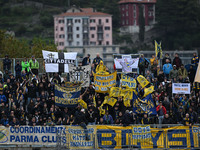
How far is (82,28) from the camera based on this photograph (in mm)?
170000

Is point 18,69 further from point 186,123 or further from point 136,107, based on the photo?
point 186,123

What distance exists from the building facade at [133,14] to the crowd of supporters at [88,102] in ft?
498

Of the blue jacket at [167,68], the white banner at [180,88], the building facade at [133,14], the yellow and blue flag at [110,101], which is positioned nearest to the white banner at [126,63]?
the blue jacket at [167,68]

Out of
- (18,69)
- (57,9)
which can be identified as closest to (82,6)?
(57,9)

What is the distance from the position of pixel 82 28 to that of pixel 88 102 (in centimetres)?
14392

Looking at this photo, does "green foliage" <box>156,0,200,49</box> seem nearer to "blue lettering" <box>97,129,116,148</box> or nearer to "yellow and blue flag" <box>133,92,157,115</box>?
"yellow and blue flag" <box>133,92,157,115</box>

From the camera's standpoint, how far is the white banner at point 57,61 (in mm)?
29703

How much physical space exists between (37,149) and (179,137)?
269 inches

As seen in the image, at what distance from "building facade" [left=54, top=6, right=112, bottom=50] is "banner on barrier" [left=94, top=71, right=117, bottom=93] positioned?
457 ft

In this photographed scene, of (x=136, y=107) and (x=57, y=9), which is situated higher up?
(x=57, y=9)

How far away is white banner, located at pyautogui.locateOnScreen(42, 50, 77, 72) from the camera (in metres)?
29.7

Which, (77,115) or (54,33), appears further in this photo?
(54,33)

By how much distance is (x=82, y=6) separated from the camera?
180m

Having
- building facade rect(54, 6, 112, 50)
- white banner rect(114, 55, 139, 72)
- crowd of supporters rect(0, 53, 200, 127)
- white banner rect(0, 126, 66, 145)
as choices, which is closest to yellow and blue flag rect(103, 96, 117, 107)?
crowd of supporters rect(0, 53, 200, 127)
